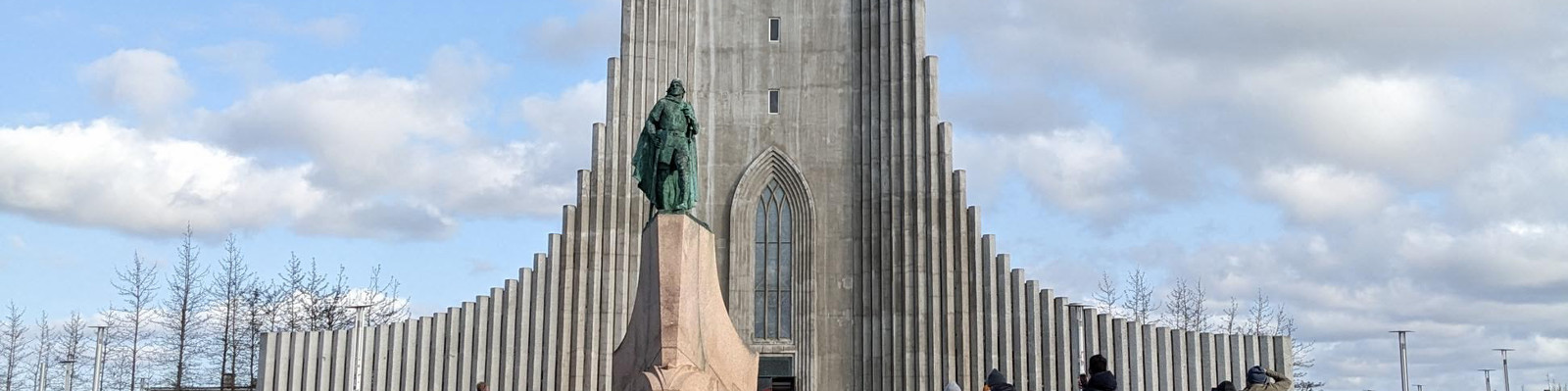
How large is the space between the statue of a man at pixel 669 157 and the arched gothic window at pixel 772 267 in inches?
458

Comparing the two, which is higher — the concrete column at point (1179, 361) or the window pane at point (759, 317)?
the window pane at point (759, 317)

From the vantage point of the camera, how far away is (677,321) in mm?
15695

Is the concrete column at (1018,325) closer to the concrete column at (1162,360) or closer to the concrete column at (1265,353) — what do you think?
the concrete column at (1162,360)

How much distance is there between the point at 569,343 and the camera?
91.8 ft

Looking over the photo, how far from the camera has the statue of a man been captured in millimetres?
16531

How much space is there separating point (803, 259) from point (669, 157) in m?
12.1

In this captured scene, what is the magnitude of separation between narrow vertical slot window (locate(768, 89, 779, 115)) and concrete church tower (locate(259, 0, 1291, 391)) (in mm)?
56

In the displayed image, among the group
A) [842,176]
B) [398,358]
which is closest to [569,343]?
[398,358]

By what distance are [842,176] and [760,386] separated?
14.1 feet

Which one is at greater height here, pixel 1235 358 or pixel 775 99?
pixel 775 99

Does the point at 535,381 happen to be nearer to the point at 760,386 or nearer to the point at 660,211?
the point at 760,386

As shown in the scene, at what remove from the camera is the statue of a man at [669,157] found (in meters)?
16.5

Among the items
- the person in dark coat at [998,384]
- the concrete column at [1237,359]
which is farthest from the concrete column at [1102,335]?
the person in dark coat at [998,384]

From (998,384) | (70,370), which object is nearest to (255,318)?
(70,370)
